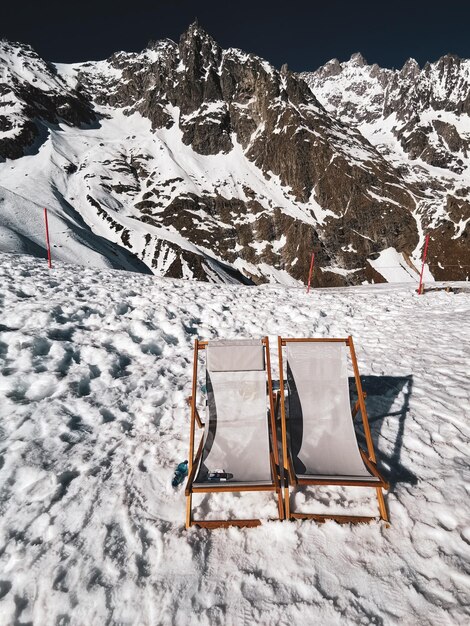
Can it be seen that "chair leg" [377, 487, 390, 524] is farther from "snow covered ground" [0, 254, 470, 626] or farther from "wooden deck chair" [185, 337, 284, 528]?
"wooden deck chair" [185, 337, 284, 528]

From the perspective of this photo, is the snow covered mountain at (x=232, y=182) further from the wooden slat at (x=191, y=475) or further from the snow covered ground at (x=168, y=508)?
the wooden slat at (x=191, y=475)

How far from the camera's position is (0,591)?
3254 millimetres

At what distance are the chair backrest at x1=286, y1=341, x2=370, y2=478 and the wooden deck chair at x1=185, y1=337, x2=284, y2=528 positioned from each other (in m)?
0.42

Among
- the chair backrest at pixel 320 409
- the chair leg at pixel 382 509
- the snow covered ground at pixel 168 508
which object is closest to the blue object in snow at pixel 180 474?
the snow covered ground at pixel 168 508

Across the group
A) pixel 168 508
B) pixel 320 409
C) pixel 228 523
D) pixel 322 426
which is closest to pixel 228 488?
pixel 228 523

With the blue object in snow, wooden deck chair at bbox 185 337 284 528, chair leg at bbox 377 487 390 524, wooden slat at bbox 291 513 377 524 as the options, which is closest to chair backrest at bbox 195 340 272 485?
wooden deck chair at bbox 185 337 284 528

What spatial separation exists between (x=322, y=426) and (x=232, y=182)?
550 ft

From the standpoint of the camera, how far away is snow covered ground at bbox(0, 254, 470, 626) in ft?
10.6

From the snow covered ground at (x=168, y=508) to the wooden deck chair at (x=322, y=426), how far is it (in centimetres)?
39

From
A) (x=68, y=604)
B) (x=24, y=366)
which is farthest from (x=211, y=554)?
(x=24, y=366)

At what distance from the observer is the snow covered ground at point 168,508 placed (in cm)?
325

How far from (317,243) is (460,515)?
133701 mm

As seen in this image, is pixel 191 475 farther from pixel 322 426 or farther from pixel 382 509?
pixel 382 509

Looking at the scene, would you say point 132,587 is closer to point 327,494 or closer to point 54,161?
point 327,494
